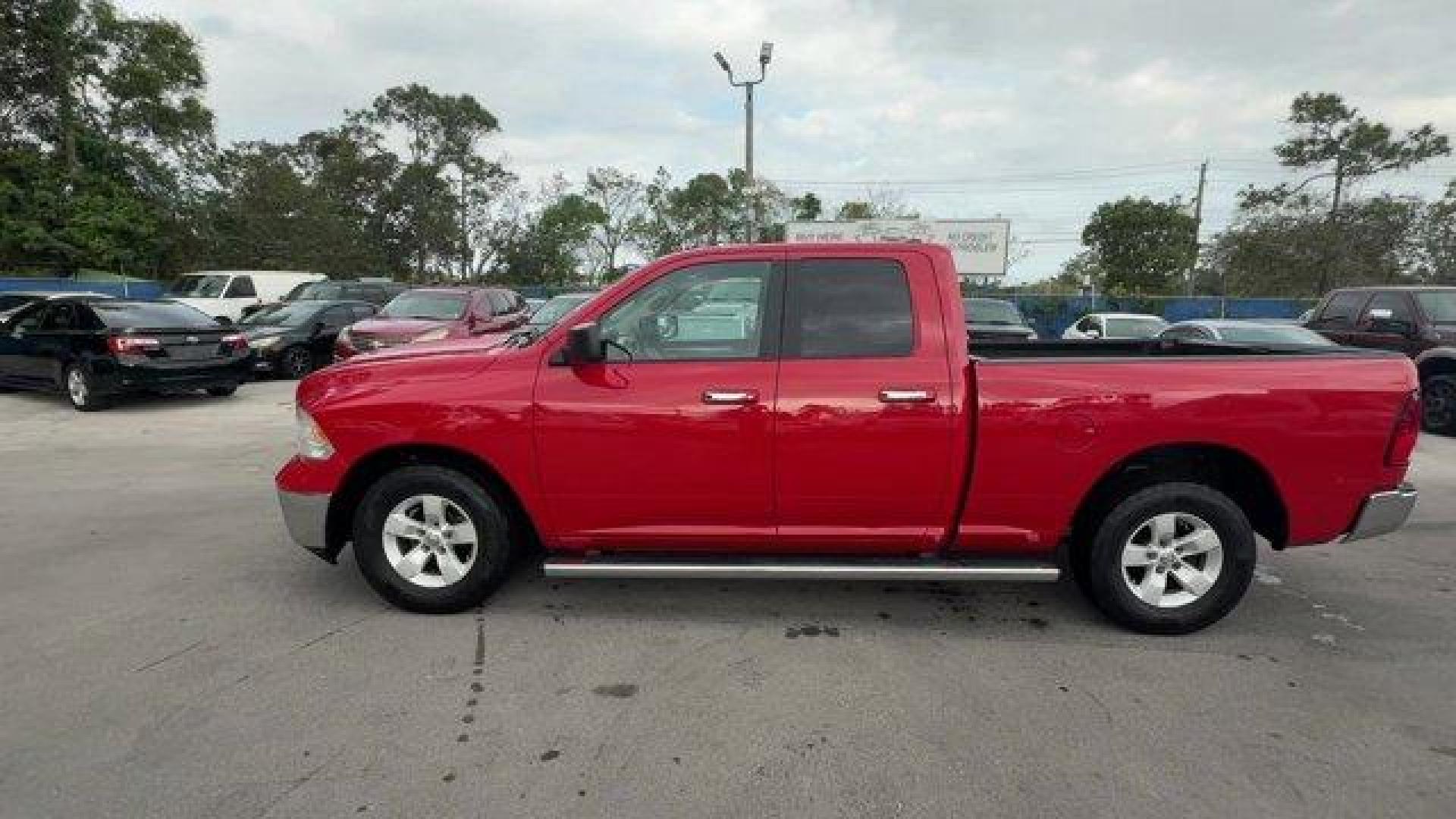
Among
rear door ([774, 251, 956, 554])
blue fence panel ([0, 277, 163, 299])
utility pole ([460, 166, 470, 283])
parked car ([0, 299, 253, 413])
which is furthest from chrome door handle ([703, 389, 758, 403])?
utility pole ([460, 166, 470, 283])

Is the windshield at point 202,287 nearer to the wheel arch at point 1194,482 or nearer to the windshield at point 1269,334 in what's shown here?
the windshield at point 1269,334

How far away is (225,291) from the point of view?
21.5 metres

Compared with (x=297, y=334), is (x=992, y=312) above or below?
above

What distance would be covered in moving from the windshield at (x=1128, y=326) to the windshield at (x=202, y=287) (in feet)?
71.3

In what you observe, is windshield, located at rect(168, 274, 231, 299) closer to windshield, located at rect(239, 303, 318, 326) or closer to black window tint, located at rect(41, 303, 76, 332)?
windshield, located at rect(239, 303, 318, 326)

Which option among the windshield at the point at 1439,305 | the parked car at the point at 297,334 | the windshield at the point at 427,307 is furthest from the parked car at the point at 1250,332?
the parked car at the point at 297,334

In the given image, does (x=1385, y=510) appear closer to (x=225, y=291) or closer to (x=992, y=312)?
(x=992, y=312)

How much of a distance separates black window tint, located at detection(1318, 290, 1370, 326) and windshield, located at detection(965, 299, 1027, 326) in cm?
437

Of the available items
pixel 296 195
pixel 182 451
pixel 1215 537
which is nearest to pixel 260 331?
pixel 182 451

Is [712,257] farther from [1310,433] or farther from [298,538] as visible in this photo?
[1310,433]

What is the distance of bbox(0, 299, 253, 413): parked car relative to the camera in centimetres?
1028

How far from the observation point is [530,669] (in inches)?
142

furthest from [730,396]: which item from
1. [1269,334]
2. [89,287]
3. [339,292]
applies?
[89,287]

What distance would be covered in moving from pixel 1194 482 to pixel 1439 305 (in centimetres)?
949
